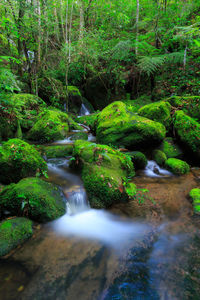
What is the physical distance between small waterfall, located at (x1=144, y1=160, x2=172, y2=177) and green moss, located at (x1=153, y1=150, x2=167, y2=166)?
0.45 feet

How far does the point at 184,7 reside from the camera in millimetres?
12680

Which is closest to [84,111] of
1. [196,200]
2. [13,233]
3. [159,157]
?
[159,157]

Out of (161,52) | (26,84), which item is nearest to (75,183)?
(26,84)

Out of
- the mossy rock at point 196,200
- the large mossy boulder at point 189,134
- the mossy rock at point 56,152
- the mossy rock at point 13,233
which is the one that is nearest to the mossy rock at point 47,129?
the mossy rock at point 56,152

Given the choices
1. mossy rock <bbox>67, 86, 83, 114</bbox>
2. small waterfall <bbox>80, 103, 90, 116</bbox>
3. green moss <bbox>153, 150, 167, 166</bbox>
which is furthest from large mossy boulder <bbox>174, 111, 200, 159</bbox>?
small waterfall <bbox>80, 103, 90, 116</bbox>

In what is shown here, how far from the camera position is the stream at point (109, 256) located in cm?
212

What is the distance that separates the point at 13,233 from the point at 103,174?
6.60ft

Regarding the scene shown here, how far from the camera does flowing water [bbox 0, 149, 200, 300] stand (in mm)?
2123

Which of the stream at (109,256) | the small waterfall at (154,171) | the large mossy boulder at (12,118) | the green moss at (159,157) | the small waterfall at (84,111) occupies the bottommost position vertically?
the small waterfall at (154,171)

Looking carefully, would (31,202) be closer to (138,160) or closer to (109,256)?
(109,256)

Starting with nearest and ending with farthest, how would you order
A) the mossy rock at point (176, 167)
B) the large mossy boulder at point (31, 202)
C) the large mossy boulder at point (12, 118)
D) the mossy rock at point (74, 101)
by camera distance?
the large mossy boulder at point (31, 202), the mossy rock at point (176, 167), the large mossy boulder at point (12, 118), the mossy rock at point (74, 101)

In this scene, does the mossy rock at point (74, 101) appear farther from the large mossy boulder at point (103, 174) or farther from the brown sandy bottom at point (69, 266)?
the brown sandy bottom at point (69, 266)

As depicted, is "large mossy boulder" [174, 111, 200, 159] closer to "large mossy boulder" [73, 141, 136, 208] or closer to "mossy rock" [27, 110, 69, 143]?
"large mossy boulder" [73, 141, 136, 208]

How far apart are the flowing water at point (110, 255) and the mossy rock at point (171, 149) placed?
7.88ft
